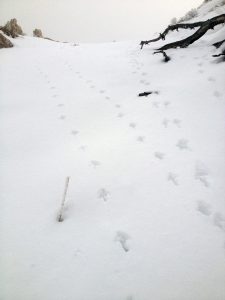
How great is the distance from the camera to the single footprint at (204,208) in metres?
3.92

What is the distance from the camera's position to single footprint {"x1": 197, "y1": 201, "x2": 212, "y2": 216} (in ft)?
12.9

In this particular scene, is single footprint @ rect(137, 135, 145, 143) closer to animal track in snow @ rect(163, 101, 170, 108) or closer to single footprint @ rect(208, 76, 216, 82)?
animal track in snow @ rect(163, 101, 170, 108)

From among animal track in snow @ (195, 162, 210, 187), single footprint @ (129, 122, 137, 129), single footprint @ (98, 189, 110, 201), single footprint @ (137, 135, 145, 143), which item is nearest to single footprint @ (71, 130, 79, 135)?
single footprint @ (129, 122, 137, 129)

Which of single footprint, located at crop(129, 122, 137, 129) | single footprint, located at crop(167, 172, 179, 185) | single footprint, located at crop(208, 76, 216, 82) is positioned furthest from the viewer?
single footprint, located at crop(208, 76, 216, 82)

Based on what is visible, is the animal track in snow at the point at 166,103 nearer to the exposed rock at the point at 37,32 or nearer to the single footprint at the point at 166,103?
the single footprint at the point at 166,103

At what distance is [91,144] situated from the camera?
587 cm

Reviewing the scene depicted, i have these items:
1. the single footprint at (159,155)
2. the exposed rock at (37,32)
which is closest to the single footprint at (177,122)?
the single footprint at (159,155)

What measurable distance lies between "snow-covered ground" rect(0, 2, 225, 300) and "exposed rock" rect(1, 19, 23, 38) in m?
13.3

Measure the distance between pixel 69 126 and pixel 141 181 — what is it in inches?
113

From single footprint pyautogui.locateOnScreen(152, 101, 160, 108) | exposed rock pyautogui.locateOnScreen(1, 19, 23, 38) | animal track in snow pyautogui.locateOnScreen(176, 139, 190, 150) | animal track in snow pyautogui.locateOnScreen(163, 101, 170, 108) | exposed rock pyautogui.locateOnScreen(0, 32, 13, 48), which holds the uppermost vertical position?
exposed rock pyautogui.locateOnScreen(1, 19, 23, 38)

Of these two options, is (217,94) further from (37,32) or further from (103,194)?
(37,32)

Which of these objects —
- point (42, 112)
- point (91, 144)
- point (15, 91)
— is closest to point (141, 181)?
point (91, 144)

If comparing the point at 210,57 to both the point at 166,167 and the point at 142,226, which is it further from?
the point at 142,226

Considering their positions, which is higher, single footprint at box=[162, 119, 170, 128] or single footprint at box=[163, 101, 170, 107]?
single footprint at box=[163, 101, 170, 107]
